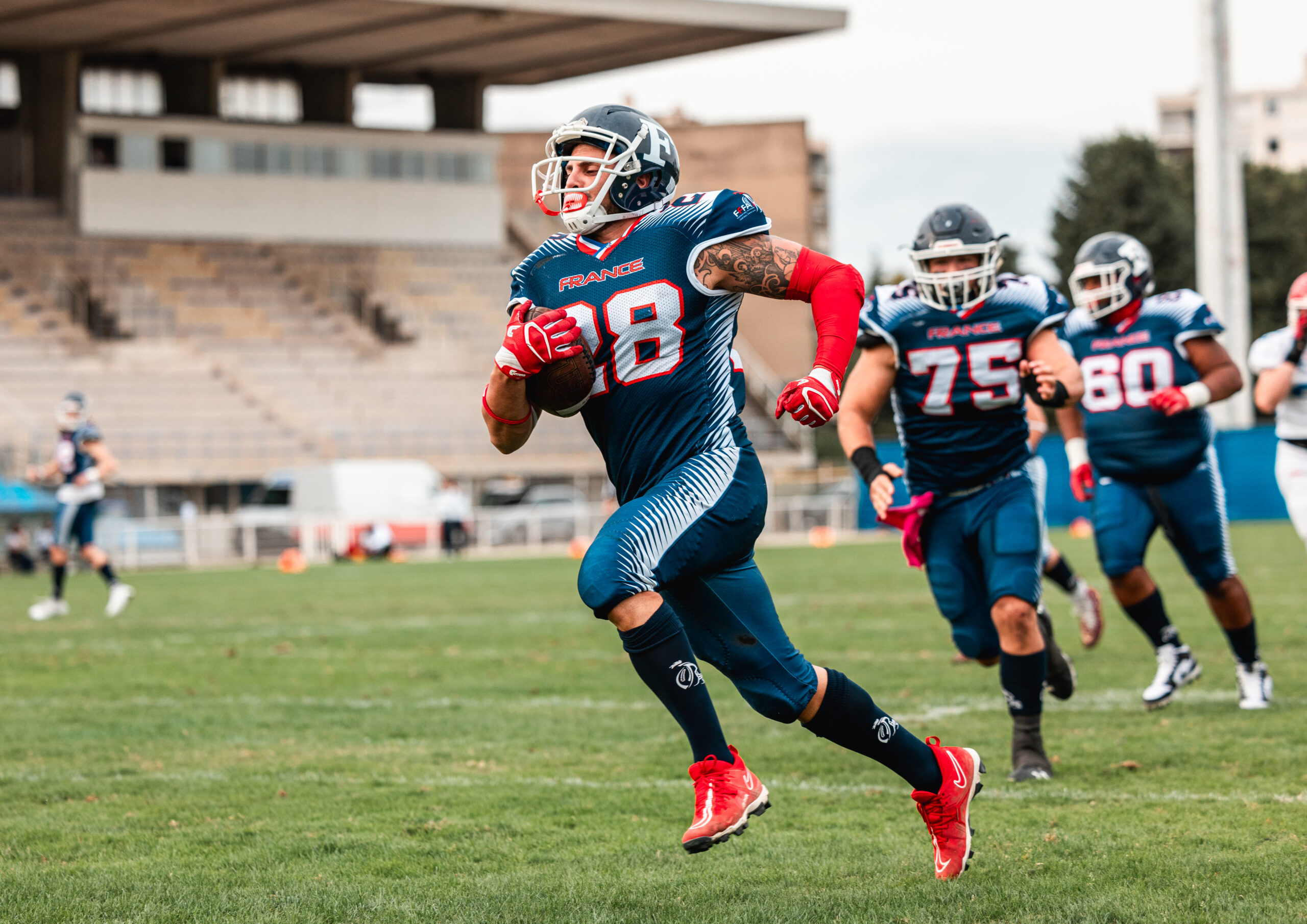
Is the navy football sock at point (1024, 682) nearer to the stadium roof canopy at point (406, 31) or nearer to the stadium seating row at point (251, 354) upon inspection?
the stadium seating row at point (251, 354)

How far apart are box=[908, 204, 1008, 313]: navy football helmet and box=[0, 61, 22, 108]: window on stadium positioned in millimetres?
38505

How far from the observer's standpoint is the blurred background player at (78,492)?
43.1ft

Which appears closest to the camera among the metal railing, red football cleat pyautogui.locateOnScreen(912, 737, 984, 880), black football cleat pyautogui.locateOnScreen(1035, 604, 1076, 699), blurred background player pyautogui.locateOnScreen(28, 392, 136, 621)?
red football cleat pyautogui.locateOnScreen(912, 737, 984, 880)

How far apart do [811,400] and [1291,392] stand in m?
4.16

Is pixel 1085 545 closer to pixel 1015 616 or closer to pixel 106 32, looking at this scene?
pixel 1015 616

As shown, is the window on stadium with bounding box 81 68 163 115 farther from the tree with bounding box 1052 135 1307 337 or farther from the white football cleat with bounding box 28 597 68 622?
the tree with bounding box 1052 135 1307 337

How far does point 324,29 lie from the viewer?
37031 millimetres

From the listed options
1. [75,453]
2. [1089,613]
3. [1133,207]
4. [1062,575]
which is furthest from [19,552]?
[1133,207]

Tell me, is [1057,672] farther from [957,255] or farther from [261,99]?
[261,99]

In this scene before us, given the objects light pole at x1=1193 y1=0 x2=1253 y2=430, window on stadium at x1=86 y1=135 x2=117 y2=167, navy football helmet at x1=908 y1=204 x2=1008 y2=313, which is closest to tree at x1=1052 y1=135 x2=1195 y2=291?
light pole at x1=1193 y1=0 x2=1253 y2=430

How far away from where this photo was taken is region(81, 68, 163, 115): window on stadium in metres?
39.2

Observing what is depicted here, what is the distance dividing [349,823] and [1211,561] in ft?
13.0

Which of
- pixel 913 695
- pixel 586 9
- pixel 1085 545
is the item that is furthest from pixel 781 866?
pixel 586 9

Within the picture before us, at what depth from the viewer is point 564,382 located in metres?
3.76
